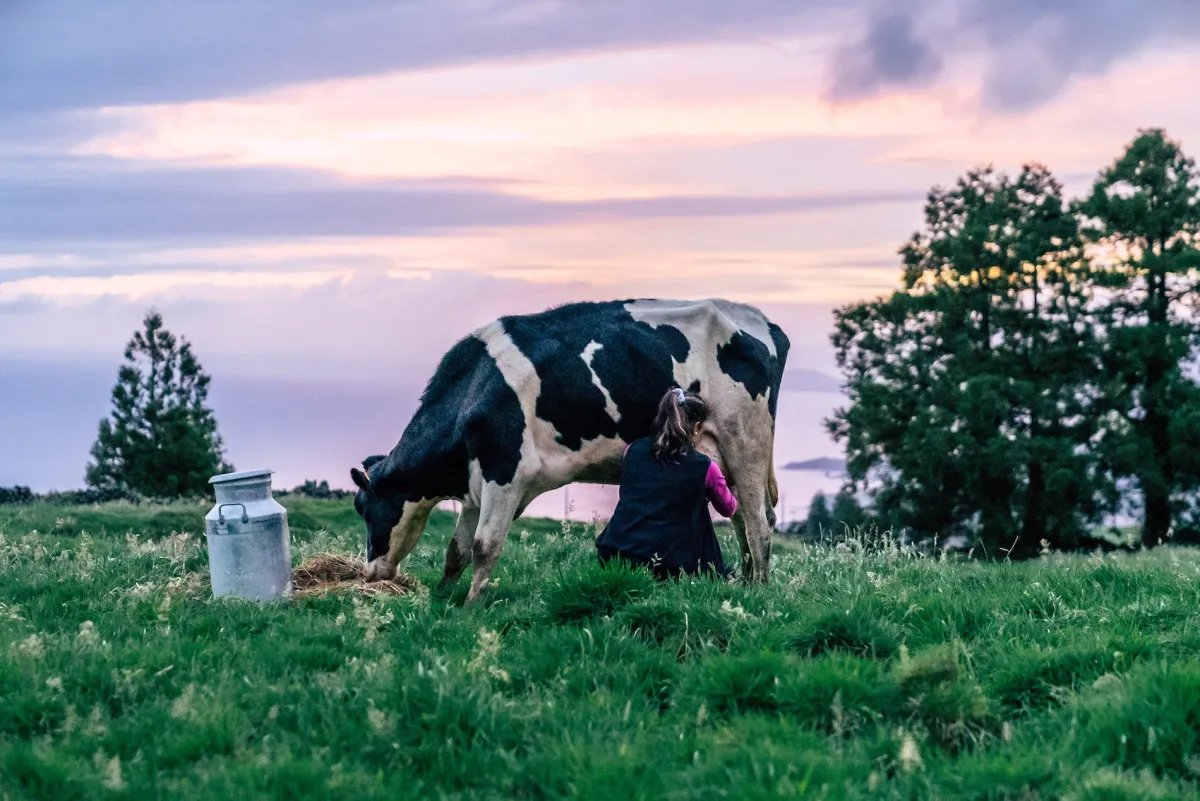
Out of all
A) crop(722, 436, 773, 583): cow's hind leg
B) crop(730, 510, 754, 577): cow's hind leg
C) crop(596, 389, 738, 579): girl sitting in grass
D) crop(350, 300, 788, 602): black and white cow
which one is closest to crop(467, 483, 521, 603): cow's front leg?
crop(350, 300, 788, 602): black and white cow

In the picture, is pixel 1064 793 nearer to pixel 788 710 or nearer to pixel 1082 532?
pixel 788 710

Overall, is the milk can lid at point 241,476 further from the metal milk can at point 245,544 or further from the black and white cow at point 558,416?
the black and white cow at point 558,416

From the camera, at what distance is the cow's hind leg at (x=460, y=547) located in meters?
10.3

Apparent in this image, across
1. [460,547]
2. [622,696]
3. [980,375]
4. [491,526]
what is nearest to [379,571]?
→ [460,547]

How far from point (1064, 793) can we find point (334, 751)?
336 centimetres

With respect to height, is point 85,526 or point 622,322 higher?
point 622,322

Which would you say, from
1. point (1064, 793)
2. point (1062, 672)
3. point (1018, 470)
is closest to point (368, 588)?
point (1062, 672)

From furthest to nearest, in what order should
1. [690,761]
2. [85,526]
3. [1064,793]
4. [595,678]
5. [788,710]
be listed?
[85,526] → [595,678] → [788,710] → [690,761] → [1064,793]

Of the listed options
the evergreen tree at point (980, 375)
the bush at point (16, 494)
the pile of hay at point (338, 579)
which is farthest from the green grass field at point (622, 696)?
the evergreen tree at point (980, 375)

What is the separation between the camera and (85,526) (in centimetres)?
2006

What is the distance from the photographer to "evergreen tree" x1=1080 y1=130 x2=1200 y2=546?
4231 cm

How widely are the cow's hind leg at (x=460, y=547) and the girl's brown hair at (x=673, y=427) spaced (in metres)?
2.21

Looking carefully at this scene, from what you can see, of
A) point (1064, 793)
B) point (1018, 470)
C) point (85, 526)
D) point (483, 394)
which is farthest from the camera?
point (1018, 470)

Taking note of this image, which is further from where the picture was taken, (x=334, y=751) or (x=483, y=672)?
(x=483, y=672)
